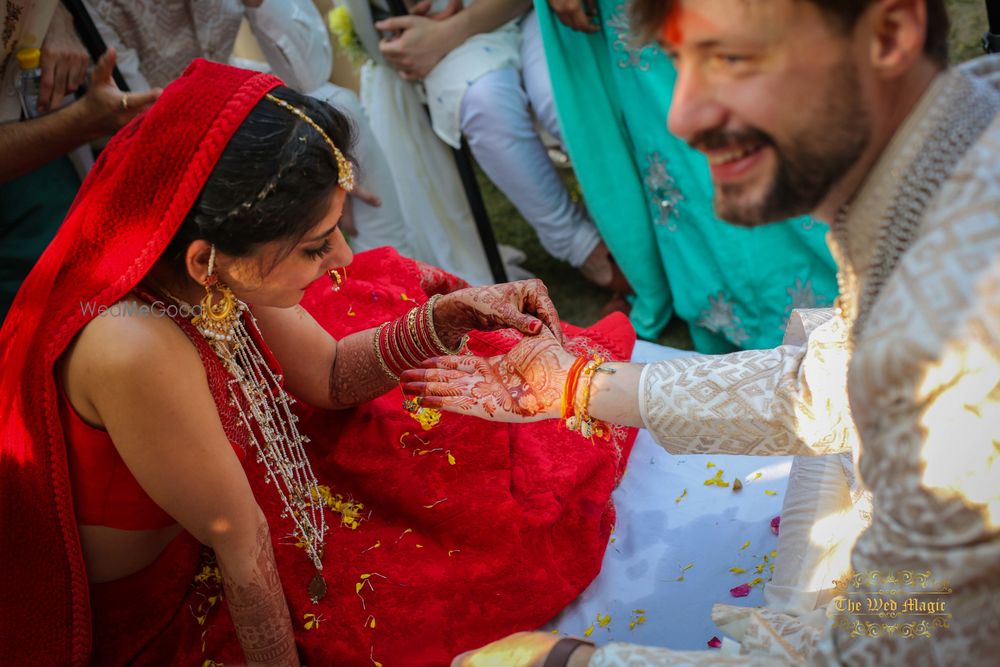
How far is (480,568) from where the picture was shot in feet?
7.16

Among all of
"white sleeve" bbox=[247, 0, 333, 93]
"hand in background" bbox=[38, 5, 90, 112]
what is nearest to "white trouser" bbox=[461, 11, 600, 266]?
"white sleeve" bbox=[247, 0, 333, 93]

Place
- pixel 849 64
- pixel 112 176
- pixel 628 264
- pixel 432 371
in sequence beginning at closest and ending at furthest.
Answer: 1. pixel 849 64
2. pixel 112 176
3. pixel 432 371
4. pixel 628 264

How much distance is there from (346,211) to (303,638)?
2.72m

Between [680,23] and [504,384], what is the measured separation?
A: 3.15 feet

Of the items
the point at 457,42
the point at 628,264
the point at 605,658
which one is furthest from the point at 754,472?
the point at 457,42

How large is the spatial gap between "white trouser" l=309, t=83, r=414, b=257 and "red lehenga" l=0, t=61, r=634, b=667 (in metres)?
1.70

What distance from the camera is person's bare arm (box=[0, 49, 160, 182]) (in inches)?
118

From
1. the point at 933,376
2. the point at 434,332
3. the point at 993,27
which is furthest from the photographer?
the point at 993,27

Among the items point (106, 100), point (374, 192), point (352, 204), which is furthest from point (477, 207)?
point (106, 100)

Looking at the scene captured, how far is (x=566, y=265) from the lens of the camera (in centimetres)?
451

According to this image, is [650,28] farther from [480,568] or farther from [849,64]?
[480,568]

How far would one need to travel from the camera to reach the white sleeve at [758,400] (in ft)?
5.71

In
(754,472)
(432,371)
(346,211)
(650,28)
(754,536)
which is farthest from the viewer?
(346,211)

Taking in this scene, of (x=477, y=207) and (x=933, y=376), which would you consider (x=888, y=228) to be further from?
(x=477, y=207)
